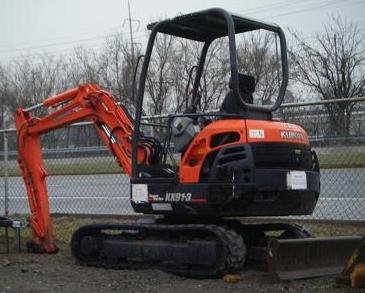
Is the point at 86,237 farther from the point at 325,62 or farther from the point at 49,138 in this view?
the point at 325,62

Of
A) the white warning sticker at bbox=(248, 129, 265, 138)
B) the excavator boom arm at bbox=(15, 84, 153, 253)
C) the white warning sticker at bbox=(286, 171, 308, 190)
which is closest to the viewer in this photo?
the white warning sticker at bbox=(248, 129, 265, 138)

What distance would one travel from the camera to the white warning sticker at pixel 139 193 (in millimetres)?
7824

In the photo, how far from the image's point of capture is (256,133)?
7172 millimetres

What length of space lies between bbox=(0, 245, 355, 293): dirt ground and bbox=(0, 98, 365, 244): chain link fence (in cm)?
243

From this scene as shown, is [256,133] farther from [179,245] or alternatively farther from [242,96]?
[179,245]

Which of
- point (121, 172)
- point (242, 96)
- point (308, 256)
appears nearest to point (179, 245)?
point (308, 256)

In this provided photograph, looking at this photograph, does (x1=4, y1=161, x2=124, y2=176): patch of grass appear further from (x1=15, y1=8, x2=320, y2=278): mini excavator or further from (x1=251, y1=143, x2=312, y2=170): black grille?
(x1=251, y1=143, x2=312, y2=170): black grille

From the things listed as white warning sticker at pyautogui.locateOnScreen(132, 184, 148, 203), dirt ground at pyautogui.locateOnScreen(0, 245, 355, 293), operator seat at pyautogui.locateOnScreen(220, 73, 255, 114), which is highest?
operator seat at pyautogui.locateOnScreen(220, 73, 255, 114)

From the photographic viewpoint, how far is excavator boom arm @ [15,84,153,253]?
8.76 metres

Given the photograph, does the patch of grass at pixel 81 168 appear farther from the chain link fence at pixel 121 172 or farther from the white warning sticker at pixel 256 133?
the white warning sticker at pixel 256 133

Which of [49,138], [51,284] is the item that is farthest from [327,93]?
[51,284]

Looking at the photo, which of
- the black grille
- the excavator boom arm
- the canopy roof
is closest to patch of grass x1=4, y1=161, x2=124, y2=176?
the excavator boom arm

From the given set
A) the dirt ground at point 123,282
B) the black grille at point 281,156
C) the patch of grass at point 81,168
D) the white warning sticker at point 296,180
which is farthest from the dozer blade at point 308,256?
the patch of grass at point 81,168

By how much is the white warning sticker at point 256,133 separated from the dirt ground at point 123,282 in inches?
57.1
